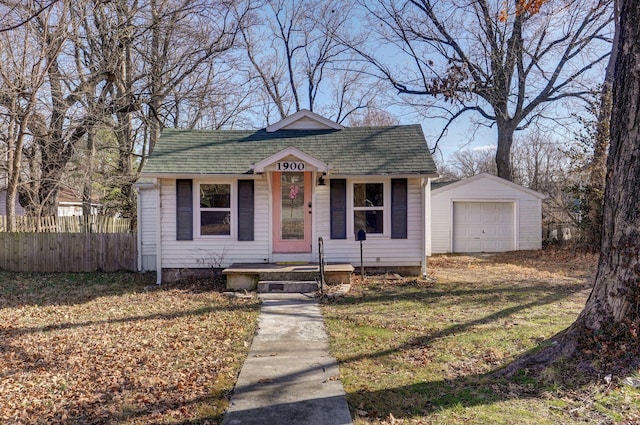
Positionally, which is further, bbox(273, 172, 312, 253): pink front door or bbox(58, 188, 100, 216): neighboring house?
bbox(58, 188, 100, 216): neighboring house

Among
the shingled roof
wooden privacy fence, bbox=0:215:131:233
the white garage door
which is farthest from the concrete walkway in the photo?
the white garage door

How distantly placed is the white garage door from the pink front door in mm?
8710

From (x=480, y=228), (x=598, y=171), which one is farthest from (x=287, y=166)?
(x=598, y=171)

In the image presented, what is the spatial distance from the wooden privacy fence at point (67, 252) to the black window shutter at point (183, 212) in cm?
320

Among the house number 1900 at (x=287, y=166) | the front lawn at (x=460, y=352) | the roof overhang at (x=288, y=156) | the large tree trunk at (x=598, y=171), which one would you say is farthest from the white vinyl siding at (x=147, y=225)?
the large tree trunk at (x=598, y=171)

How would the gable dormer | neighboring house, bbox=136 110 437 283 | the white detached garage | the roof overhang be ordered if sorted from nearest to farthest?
the roof overhang
neighboring house, bbox=136 110 437 283
the gable dormer
the white detached garage

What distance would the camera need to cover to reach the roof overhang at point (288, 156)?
9.52 meters

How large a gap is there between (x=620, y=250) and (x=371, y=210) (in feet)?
21.8

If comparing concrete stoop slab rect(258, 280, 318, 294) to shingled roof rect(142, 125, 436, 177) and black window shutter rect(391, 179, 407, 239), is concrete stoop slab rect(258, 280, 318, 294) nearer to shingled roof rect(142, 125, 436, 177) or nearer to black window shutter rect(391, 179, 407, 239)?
black window shutter rect(391, 179, 407, 239)

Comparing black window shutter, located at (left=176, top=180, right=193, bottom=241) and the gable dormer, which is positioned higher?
the gable dormer

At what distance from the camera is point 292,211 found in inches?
418

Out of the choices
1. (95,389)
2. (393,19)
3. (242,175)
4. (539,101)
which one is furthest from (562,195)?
(95,389)

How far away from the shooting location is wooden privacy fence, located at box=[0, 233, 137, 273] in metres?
12.4

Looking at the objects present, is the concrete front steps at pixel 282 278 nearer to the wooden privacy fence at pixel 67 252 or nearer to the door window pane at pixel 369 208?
the door window pane at pixel 369 208
